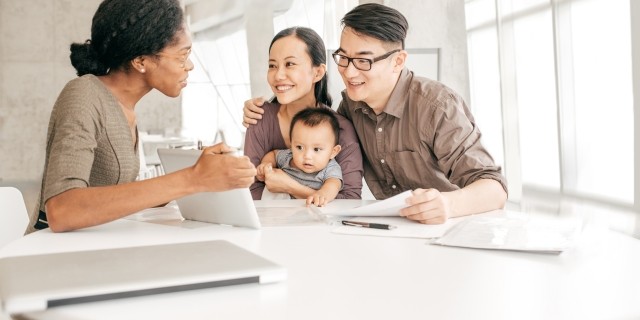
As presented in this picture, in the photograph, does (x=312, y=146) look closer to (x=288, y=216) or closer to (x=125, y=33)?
(x=288, y=216)

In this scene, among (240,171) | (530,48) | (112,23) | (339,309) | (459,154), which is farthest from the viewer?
(530,48)

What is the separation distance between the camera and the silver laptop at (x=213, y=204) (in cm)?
140

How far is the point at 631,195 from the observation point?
388 cm

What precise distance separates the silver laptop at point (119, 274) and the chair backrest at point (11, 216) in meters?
0.81

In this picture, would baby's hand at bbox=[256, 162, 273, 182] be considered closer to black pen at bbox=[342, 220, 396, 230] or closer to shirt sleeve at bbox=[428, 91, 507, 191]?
shirt sleeve at bbox=[428, 91, 507, 191]

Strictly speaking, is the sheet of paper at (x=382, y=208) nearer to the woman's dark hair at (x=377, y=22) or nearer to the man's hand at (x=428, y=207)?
the man's hand at (x=428, y=207)

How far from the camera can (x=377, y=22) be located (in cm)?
214

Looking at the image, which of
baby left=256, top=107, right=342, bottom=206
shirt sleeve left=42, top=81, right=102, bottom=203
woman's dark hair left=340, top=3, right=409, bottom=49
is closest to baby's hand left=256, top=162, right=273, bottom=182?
baby left=256, top=107, right=342, bottom=206

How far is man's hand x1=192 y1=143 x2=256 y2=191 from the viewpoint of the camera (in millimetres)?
1342

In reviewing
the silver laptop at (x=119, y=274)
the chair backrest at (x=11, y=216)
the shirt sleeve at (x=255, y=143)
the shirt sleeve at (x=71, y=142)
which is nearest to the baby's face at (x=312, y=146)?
the shirt sleeve at (x=255, y=143)

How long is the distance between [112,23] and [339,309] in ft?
4.21

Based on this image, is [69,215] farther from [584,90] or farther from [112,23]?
[584,90]

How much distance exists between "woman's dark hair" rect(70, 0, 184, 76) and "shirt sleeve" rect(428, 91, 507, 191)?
890mm

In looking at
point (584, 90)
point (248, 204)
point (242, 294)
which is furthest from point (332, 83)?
point (242, 294)
